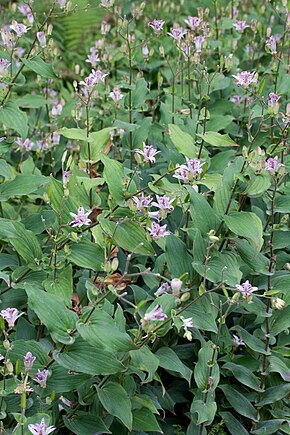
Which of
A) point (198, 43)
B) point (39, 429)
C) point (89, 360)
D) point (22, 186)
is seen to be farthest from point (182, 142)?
point (39, 429)

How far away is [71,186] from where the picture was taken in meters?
2.07

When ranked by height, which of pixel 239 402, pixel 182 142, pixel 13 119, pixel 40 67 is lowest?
pixel 239 402

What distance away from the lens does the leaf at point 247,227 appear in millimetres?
1924

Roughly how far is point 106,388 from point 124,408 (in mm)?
74

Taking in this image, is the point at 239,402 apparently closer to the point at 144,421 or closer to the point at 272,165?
the point at 144,421

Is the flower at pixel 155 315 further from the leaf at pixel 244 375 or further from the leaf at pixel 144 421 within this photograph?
the leaf at pixel 244 375

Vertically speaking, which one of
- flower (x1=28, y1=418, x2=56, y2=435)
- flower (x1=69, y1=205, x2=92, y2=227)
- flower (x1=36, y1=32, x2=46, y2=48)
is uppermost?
flower (x1=36, y1=32, x2=46, y2=48)

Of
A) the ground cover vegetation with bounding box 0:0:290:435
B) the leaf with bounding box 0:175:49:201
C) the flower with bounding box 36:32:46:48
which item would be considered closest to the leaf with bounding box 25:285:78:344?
the ground cover vegetation with bounding box 0:0:290:435

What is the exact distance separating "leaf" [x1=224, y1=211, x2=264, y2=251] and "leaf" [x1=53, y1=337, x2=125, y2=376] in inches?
20.1

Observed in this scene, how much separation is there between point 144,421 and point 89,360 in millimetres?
294

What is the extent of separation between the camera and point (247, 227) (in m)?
1.94

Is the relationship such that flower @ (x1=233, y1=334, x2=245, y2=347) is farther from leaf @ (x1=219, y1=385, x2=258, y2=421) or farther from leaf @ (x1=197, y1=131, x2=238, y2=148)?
leaf @ (x1=197, y1=131, x2=238, y2=148)

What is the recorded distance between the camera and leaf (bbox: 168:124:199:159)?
229cm

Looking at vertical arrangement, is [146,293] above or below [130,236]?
below
